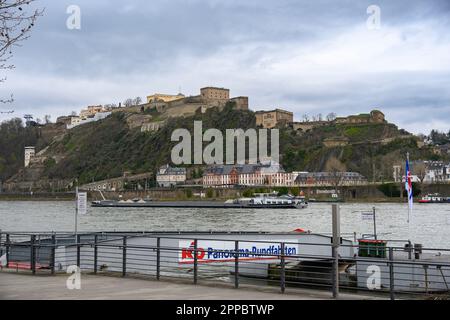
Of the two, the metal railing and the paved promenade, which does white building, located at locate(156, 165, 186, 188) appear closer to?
the metal railing

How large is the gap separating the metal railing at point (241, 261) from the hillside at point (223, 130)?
127m

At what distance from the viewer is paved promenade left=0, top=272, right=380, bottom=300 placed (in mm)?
9938

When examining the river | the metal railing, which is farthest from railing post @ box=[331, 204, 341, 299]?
the river

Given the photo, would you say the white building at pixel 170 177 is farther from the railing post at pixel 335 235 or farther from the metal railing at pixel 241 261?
the railing post at pixel 335 235

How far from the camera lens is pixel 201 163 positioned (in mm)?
166375

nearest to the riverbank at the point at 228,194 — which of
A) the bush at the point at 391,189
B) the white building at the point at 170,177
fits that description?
the bush at the point at 391,189

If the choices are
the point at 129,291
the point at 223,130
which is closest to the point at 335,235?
the point at 129,291

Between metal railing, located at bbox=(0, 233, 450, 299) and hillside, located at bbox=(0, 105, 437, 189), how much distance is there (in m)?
127

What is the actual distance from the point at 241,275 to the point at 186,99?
170949 mm

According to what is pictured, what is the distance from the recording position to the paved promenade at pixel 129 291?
9.94 m

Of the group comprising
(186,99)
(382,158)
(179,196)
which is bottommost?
(179,196)
